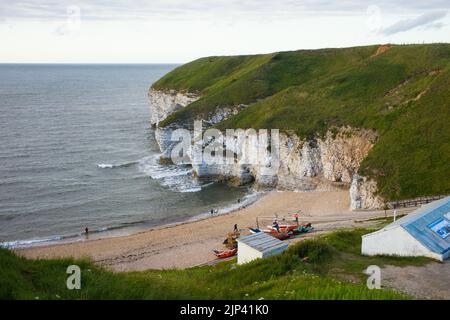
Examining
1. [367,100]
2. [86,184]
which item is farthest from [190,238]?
[367,100]

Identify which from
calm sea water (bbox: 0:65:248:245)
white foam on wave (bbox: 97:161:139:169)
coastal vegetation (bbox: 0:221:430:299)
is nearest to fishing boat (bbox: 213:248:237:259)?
coastal vegetation (bbox: 0:221:430:299)

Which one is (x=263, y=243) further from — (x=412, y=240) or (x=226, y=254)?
(x=226, y=254)

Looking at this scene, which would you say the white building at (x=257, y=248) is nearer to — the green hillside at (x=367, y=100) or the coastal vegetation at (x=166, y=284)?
the coastal vegetation at (x=166, y=284)

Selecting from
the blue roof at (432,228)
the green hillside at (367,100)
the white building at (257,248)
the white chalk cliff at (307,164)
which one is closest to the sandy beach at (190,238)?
the white chalk cliff at (307,164)

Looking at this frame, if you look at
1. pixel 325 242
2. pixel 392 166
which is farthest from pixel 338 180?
pixel 325 242
